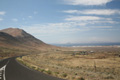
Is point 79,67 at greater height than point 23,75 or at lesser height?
lesser

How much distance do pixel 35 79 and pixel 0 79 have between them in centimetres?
338

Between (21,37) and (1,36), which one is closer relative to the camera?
(1,36)

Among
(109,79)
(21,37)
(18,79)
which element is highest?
(21,37)

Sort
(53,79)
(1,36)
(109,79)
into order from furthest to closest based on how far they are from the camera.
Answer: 1. (1,36)
2. (109,79)
3. (53,79)

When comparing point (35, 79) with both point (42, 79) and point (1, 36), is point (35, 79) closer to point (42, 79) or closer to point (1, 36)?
point (42, 79)

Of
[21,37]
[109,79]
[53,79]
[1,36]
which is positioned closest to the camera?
[53,79]

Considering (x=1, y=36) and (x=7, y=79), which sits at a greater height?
(x=1, y=36)

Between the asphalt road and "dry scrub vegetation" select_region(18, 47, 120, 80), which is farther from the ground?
the asphalt road

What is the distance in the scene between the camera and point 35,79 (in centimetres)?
1272

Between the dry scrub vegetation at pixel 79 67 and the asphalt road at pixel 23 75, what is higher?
the asphalt road at pixel 23 75

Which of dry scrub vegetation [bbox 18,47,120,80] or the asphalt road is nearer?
the asphalt road

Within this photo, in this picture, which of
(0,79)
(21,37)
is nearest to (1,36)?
(21,37)

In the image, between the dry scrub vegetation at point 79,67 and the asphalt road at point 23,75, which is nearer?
the asphalt road at point 23,75

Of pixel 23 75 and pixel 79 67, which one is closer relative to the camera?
pixel 23 75
